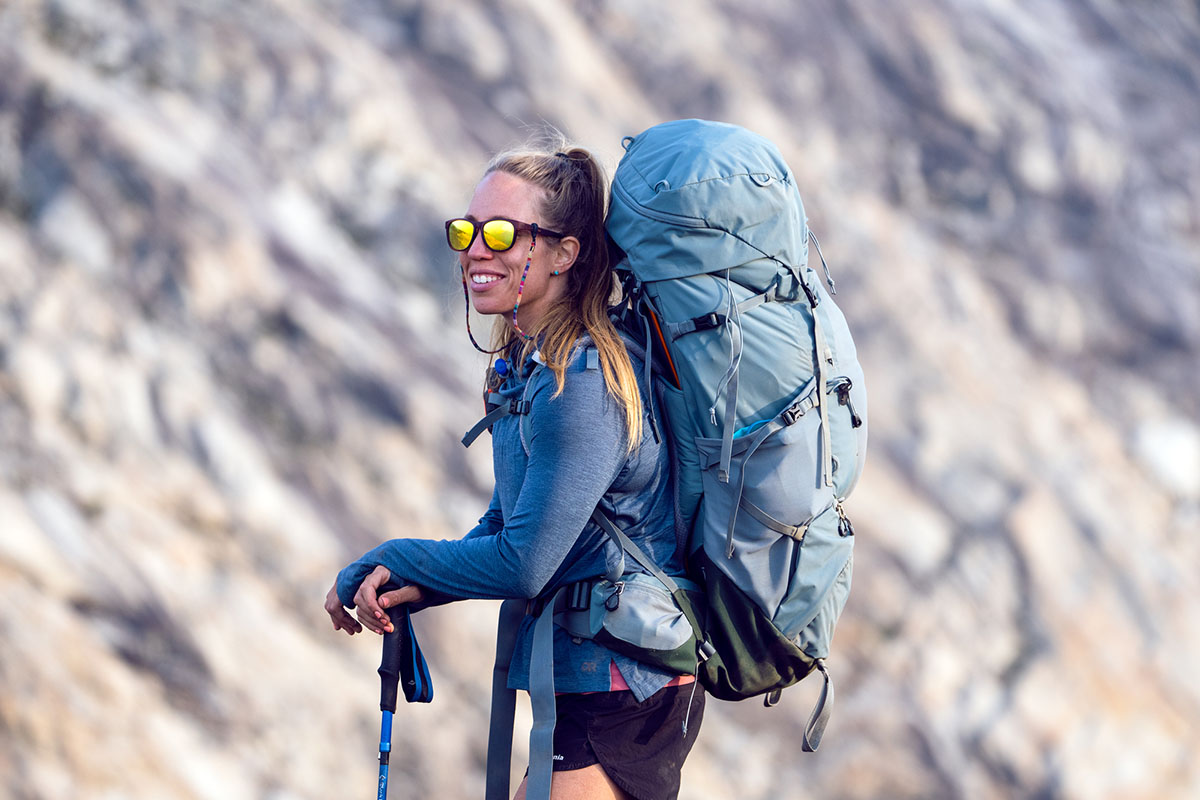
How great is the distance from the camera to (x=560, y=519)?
2.37 meters

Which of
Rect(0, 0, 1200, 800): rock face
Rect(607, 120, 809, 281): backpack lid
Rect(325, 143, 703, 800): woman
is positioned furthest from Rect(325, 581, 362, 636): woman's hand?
Rect(0, 0, 1200, 800): rock face

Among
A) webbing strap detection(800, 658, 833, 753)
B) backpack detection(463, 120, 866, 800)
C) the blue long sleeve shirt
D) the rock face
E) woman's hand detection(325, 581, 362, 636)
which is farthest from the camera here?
the rock face

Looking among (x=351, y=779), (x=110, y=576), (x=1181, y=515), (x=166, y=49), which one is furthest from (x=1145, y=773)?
(x=166, y=49)

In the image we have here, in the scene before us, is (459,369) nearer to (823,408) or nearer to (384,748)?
(384,748)

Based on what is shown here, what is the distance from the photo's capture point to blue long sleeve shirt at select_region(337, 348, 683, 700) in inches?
93.4

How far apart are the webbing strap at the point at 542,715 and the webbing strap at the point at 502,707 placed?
0.21m

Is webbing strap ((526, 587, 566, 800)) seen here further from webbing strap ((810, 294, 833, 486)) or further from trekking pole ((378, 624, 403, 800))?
webbing strap ((810, 294, 833, 486))

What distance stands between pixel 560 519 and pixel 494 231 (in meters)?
0.74

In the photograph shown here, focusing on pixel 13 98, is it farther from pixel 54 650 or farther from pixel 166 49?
pixel 54 650

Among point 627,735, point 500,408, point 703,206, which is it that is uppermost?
point 703,206

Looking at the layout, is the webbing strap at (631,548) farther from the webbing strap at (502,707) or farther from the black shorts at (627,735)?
the webbing strap at (502,707)

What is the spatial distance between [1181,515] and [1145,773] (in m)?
2.48

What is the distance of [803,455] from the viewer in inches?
100

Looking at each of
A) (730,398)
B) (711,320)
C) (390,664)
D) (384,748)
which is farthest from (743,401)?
(384,748)
